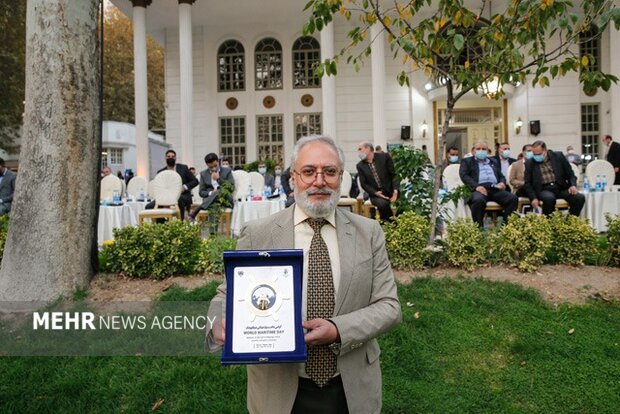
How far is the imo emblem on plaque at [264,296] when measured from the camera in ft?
4.75

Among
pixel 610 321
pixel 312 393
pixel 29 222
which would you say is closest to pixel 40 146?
pixel 29 222

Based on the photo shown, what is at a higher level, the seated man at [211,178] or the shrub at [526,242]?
the seated man at [211,178]

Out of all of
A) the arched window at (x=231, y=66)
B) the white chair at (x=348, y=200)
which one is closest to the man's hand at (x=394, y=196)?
the white chair at (x=348, y=200)

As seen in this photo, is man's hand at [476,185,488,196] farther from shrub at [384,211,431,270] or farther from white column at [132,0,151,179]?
white column at [132,0,151,179]

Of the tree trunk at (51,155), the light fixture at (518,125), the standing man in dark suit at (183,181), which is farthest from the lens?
the light fixture at (518,125)

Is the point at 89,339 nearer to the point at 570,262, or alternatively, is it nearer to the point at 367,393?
the point at 367,393

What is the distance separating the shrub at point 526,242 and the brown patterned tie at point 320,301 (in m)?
4.09

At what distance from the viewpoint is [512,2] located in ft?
16.5

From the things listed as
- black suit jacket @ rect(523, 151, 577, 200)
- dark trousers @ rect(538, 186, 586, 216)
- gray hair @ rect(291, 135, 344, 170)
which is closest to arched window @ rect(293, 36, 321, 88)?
black suit jacket @ rect(523, 151, 577, 200)

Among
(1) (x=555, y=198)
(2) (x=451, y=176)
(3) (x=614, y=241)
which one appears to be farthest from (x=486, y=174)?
(3) (x=614, y=241)

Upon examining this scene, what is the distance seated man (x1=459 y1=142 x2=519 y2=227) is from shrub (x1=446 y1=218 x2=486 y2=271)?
2894mm

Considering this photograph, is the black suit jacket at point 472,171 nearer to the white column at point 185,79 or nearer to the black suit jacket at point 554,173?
the black suit jacket at point 554,173

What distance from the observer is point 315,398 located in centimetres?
178

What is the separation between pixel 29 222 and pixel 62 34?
1.82 metres
